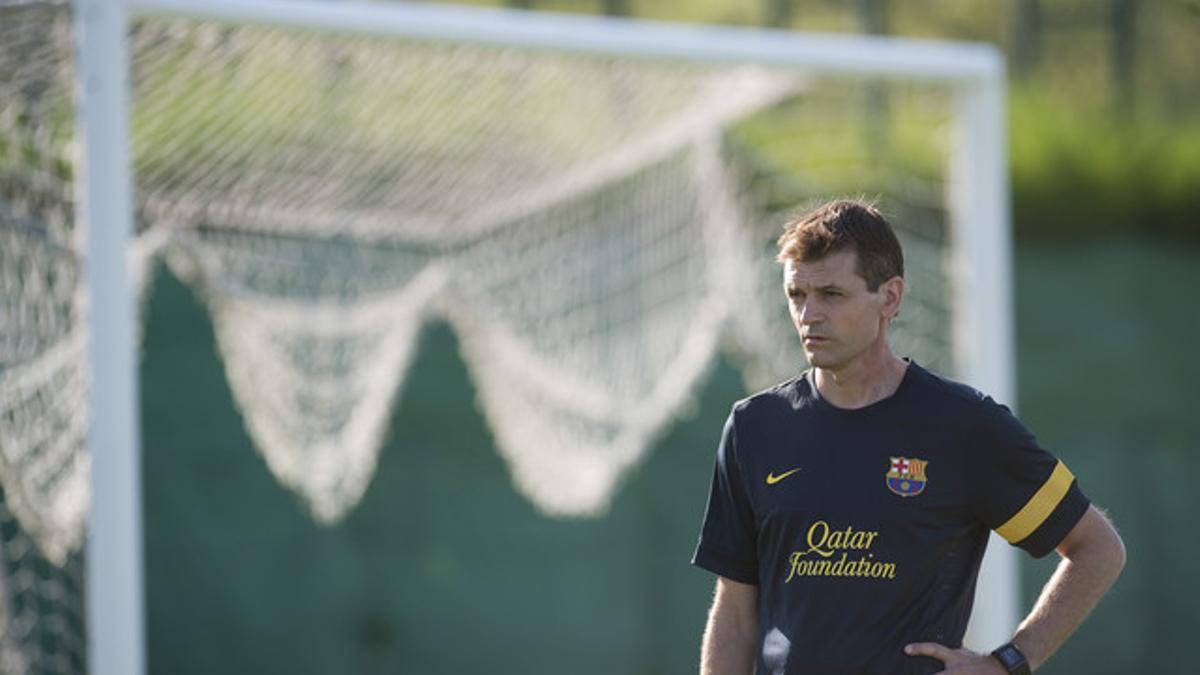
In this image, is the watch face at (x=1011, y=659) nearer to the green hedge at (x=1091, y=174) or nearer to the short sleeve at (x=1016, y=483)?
the short sleeve at (x=1016, y=483)

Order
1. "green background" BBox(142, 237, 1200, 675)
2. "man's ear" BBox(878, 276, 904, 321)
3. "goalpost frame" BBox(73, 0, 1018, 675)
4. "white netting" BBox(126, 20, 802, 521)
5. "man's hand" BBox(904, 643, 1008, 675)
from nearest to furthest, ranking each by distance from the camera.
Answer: "man's hand" BBox(904, 643, 1008, 675), "man's ear" BBox(878, 276, 904, 321), "goalpost frame" BBox(73, 0, 1018, 675), "white netting" BBox(126, 20, 802, 521), "green background" BBox(142, 237, 1200, 675)

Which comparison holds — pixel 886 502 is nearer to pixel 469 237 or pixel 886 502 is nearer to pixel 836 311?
pixel 836 311

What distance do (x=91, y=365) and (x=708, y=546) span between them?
248 cm

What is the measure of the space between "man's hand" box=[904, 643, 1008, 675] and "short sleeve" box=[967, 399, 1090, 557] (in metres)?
0.20

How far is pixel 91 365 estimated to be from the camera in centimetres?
497

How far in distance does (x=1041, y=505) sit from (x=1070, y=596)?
0.15 meters

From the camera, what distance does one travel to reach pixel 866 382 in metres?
2.92

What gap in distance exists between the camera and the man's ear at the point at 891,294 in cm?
289

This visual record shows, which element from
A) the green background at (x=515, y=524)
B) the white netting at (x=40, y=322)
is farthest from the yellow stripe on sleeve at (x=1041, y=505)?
the green background at (x=515, y=524)

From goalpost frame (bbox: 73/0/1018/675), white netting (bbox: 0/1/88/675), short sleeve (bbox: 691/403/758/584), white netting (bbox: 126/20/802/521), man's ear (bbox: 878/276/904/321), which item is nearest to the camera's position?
man's ear (bbox: 878/276/904/321)

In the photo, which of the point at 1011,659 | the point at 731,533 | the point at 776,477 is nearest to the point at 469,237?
the point at 731,533

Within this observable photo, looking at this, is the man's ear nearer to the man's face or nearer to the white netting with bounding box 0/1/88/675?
the man's face

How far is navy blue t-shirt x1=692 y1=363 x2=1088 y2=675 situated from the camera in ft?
9.32

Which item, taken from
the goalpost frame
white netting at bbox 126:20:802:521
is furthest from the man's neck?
white netting at bbox 126:20:802:521
